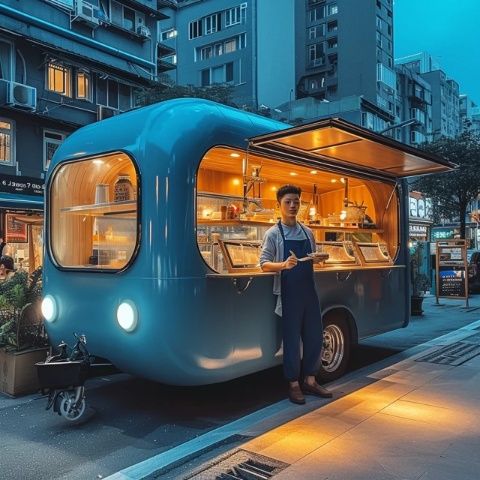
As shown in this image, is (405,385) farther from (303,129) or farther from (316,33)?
(316,33)

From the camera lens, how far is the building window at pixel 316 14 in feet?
181

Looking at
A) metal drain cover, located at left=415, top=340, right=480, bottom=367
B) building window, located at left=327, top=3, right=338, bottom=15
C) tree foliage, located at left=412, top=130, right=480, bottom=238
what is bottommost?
metal drain cover, located at left=415, top=340, right=480, bottom=367

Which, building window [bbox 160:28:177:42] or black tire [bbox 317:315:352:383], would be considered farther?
building window [bbox 160:28:177:42]

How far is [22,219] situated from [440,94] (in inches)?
2568

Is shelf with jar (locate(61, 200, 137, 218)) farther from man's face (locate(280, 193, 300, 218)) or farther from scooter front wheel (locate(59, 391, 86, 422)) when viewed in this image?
scooter front wheel (locate(59, 391, 86, 422))

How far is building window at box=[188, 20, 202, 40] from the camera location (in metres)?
45.3

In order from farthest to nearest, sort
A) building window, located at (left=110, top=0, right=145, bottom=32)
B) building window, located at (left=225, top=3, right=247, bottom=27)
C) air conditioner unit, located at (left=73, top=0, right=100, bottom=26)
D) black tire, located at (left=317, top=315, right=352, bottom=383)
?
building window, located at (left=225, top=3, right=247, bottom=27), building window, located at (left=110, top=0, right=145, bottom=32), air conditioner unit, located at (left=73, top=0, right=100, bottom=26), black tire, located at (left=317, top=315, right=352, bottom=383)

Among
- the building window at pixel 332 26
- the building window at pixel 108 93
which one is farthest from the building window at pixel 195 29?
the building window at pixel 108 93

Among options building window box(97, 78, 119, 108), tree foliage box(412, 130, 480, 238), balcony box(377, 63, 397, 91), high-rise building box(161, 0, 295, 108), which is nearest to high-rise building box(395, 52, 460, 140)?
balcony box(377, 63, 397, 91)

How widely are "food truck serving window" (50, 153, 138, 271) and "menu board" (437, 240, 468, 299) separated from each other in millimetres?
11362

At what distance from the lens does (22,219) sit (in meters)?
17.2

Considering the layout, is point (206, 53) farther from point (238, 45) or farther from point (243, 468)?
point (243, 468)

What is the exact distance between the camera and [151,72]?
23.7 m

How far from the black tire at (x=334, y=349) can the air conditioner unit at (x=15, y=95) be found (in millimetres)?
14862
